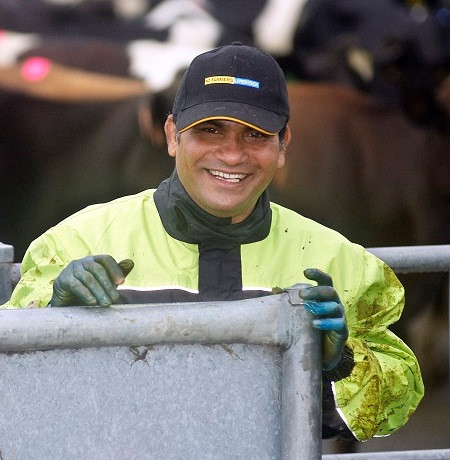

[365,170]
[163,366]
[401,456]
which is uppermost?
[365,170]

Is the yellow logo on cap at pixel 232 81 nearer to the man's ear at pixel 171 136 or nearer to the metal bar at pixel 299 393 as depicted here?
the man's ear at pixel 171 136

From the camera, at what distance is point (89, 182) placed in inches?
236

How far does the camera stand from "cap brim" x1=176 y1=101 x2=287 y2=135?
2.41 m

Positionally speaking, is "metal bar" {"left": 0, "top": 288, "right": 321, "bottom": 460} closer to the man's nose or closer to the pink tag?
the man's nose

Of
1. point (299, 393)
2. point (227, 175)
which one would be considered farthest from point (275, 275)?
point (299, 393)

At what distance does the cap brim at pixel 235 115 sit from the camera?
94.9 inches

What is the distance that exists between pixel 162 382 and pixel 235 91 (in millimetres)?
881

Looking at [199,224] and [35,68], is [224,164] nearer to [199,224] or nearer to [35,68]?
[199,224]

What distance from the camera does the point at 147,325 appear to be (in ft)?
5.45

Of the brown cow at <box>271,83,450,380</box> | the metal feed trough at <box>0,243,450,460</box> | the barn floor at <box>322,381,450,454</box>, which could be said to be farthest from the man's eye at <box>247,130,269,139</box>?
the brown cow at <box>271,83,450,380</box>

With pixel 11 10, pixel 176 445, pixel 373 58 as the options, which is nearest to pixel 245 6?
pixel 373 58

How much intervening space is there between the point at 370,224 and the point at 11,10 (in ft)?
6.45

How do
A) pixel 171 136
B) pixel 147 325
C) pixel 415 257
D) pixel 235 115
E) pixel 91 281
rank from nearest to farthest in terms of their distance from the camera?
1. pixel 147 325
2. pixel 91 281
3. pixel 235 115
4. pixel 171 136
5. pixel 415 257

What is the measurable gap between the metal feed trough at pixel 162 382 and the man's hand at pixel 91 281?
157 mm
